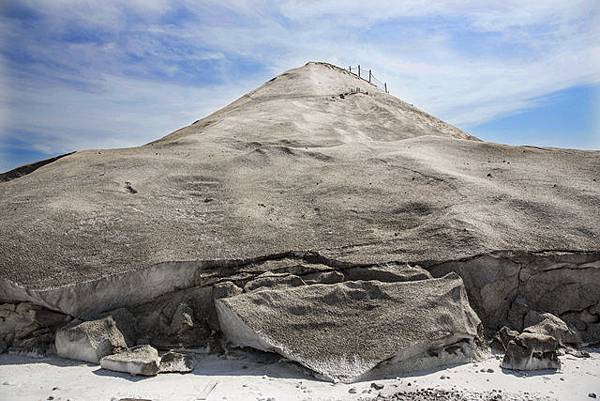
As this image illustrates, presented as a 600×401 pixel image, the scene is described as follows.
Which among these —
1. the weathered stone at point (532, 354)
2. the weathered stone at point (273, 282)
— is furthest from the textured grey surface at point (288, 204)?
the weathered stone at point (532, 354)

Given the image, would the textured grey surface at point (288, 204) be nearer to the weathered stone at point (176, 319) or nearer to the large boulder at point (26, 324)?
the large boulder at point (26, 324)

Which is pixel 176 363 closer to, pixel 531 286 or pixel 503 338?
pixel 503 338

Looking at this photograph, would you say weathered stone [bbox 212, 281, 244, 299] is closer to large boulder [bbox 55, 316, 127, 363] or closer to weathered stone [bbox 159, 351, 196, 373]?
weathered stone [bbox 159, 351, 196, 373]

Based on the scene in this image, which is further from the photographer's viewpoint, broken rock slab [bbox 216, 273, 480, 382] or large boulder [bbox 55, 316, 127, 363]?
large boulder [bbox 55, 316, 127, 363]

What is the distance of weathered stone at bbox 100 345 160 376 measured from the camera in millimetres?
5398

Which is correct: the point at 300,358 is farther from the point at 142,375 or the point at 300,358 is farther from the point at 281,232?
the point at 281,232

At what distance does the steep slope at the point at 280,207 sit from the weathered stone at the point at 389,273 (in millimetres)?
147

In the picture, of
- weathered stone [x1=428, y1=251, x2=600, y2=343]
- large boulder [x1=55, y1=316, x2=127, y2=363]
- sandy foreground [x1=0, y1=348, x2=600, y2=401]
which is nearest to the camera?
sandy foreground [x1=0, y1=348, x2=600, y2=401]

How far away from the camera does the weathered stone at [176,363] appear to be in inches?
218

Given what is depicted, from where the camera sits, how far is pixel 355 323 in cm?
577

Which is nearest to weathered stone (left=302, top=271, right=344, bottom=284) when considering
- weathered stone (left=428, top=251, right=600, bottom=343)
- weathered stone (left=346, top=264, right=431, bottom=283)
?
weathered stone (left=346, top=264, right=431, bottom=283)

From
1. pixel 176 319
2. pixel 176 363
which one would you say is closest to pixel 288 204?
pixel 176 319

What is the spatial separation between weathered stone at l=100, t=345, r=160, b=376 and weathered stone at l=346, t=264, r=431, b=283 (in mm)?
2294

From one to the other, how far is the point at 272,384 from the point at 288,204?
11.1ft
